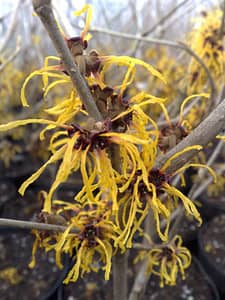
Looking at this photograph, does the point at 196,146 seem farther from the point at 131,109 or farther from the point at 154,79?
the point at 154,79

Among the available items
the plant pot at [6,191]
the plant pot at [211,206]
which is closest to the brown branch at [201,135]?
the plant pot at [211,206]

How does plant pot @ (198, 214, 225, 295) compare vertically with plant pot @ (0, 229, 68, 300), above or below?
below

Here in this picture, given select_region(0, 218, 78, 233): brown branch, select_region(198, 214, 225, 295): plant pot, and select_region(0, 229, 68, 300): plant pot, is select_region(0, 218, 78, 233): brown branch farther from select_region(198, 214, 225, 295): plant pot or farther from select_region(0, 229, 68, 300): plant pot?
select_region(198, 214, 225, 295): plant pot

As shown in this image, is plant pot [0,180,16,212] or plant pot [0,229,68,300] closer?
plant pot [0,229,68,300]

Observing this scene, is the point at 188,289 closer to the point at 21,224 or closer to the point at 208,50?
the point at 208,50

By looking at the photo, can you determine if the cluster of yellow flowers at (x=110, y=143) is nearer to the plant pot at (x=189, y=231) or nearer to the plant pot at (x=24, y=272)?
the plant pot at (x=24, y=272)

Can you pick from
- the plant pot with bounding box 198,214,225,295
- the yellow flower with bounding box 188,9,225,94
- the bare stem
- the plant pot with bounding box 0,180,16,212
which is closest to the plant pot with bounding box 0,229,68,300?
the plant pot with bounding box 0,180,16,212
